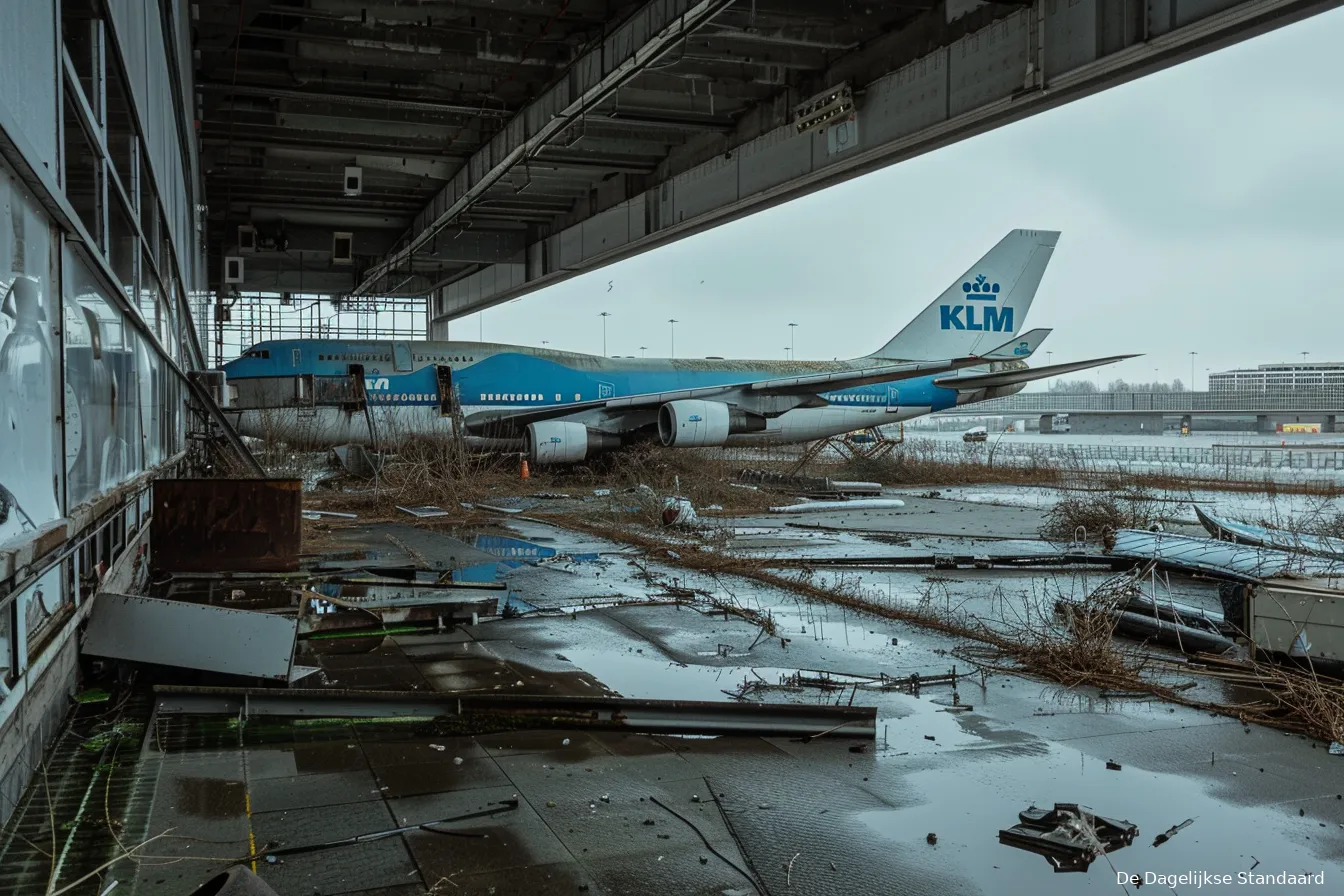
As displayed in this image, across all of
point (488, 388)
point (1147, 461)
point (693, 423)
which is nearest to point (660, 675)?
point (693, 423)

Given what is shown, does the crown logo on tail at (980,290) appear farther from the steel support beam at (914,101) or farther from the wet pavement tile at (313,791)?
the wet pavement tile at (313,791)

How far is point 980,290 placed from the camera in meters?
25.6

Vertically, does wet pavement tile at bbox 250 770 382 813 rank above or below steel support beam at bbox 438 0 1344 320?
below

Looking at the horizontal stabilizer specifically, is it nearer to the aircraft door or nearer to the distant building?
the aircraft door

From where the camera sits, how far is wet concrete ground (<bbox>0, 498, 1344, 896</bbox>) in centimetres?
286

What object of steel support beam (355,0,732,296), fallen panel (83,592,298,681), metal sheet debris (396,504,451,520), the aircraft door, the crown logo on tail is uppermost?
steel support beam (355,0,732,296)

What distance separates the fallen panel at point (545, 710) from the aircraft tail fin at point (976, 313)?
2246cm

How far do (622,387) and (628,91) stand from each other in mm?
9900

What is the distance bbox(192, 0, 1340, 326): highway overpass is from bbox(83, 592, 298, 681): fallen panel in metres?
7.31

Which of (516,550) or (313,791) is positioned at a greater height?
(313,791)

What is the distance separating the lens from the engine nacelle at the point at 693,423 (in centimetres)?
2002

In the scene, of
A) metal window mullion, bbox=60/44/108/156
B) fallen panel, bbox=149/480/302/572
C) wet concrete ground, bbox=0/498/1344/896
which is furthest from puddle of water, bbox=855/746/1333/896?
fallen panel, bbox=149/480/302/572

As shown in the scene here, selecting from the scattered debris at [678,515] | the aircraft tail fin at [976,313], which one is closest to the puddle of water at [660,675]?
the scattered debris at [678,515]

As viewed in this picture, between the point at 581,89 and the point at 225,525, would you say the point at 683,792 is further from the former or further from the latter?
the point at 581,89
